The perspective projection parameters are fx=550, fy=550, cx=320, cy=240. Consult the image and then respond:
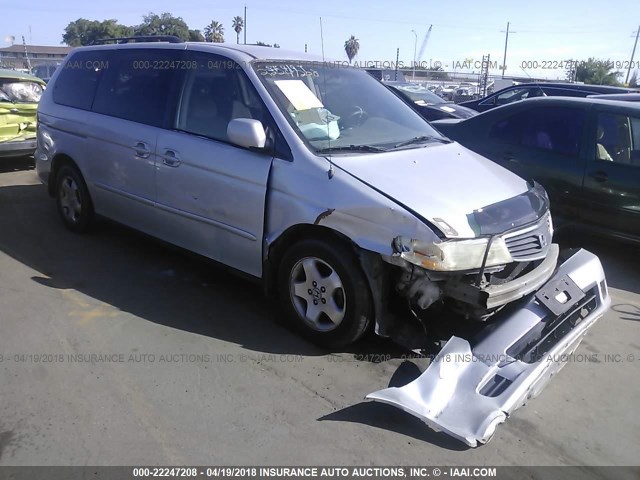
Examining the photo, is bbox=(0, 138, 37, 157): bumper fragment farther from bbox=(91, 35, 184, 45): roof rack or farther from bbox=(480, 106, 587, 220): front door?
bbox=(480, 106, 587, 220): front door

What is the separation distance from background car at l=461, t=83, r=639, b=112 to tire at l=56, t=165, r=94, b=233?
9445 mm

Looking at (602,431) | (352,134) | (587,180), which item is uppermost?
(352,134)

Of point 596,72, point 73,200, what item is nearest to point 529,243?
point 73,200

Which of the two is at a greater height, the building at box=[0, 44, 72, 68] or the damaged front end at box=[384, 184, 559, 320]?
the building at box=[0, 44, 72, 68]

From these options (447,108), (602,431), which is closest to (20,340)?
(602,431)

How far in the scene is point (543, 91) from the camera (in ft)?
41.6

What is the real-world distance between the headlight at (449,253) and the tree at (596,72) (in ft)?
143

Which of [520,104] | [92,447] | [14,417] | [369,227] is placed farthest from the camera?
[520,104]

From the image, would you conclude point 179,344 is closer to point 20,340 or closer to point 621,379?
point 20,340

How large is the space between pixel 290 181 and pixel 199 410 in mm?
1515

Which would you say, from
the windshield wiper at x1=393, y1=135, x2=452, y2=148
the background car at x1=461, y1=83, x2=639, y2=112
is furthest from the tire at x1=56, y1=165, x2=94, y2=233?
the background car at x1=461, y1=83, x2=639, y2=112

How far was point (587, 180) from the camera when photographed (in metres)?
5.36

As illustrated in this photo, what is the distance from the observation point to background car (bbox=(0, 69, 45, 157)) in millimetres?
8219

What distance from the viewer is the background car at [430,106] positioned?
12.1 meters
